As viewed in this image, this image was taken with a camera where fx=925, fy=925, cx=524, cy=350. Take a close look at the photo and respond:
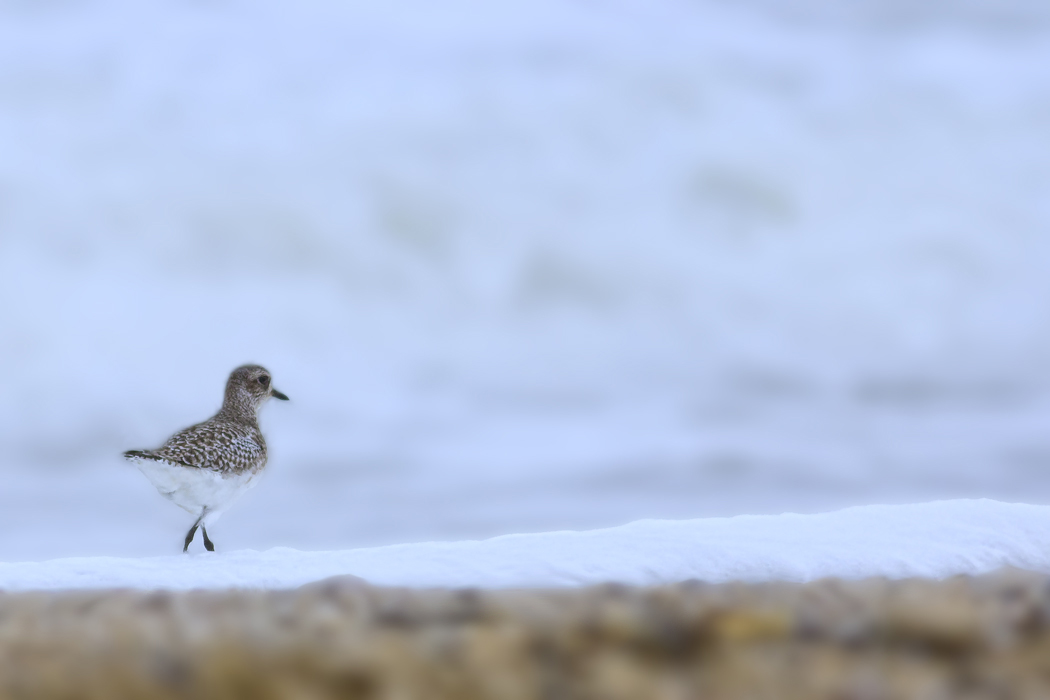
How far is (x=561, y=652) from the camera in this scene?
3.28 feet

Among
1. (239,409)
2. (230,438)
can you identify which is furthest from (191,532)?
(239,409)

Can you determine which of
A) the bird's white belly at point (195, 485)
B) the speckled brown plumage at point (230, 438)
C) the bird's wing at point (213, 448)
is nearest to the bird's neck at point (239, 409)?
the speckled brown plumage at point (230, 438)

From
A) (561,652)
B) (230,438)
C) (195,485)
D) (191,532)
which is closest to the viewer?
(561,652)

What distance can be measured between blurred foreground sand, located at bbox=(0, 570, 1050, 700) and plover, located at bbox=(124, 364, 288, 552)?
200 cm

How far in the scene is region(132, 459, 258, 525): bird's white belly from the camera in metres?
3.06

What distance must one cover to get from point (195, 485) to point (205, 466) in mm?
70

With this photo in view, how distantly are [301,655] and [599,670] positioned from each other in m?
0.32

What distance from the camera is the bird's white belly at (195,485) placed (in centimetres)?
306

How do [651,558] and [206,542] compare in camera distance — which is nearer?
[651,558]

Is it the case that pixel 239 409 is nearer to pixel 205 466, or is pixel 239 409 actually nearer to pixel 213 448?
pixel 213 448

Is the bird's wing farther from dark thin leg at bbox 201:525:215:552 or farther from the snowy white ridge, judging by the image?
the snowy white ridge

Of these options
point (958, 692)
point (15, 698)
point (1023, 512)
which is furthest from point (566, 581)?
point (1023, 512)

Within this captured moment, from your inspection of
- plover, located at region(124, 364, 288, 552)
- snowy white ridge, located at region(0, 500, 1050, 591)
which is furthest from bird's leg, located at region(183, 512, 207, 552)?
snowy white ridge, located at region(0, 500, 1050, 591)

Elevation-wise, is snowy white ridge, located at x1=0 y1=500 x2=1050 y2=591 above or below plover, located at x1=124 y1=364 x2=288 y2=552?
below
